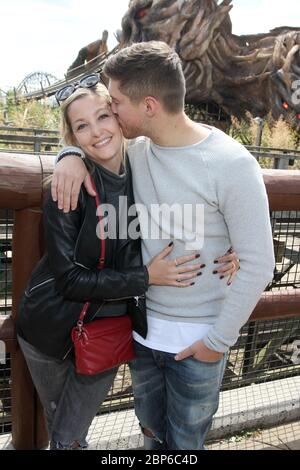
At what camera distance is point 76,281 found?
3.80ft

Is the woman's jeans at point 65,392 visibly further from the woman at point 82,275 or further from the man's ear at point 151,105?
the man's ear at point 151,105

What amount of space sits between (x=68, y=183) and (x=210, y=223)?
1.25ft

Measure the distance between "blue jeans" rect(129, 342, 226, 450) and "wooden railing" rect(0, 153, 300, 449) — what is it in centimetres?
42

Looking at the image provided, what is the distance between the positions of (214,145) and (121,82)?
0.28 metres

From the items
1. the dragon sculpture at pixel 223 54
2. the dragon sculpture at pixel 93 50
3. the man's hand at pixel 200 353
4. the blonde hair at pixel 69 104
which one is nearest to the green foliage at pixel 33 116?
the dragon sculpture at pixel 223 54

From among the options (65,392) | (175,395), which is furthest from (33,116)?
(175,395)

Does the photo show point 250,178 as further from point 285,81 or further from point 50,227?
point 285,81

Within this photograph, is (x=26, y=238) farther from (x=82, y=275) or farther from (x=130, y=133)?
(x=130, y=133)

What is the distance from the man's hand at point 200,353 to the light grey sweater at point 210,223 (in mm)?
28

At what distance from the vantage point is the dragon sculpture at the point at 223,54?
64.0ft

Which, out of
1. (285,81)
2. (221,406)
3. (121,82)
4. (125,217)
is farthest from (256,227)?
(285,81)

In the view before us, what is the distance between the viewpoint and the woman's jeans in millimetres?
1309
